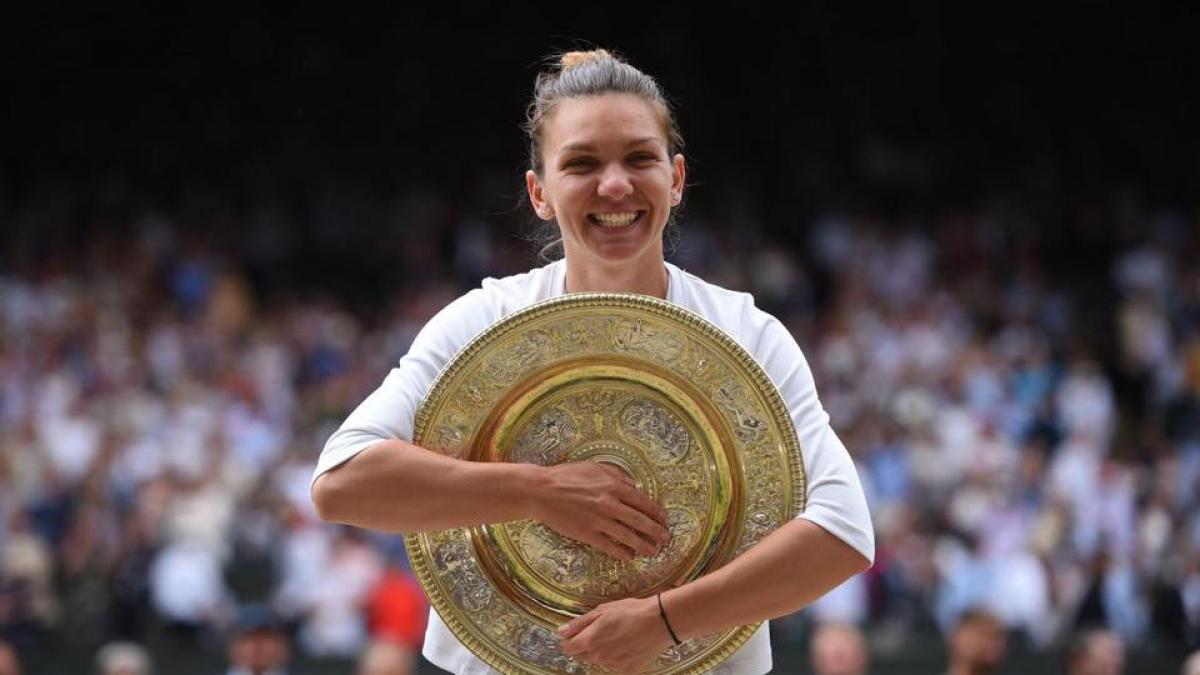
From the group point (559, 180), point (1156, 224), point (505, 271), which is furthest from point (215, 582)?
point (1156, 224)

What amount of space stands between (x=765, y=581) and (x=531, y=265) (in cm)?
560

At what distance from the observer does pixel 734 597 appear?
238 cm

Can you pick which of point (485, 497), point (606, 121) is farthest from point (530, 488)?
point (606, 121)

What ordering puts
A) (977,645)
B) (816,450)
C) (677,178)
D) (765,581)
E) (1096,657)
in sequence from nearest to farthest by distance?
(765,581) → (816,450) → (677,178) → (977,645) → (1096,657)

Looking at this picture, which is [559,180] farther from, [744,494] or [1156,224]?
[1156,224]

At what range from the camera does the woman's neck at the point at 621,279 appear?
8.83 ft

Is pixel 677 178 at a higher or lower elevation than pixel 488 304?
higher

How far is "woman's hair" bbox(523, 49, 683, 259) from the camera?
8.68 feet

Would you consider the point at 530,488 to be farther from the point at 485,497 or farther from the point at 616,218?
the point at 616,218

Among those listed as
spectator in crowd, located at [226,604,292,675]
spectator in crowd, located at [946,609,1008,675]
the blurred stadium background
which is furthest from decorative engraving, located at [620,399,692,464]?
the blurred stadium background

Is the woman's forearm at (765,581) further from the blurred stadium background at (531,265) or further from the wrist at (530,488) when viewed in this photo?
the blurred stadium background at (531,265)

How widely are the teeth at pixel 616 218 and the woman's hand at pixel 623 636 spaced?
1.80 ft

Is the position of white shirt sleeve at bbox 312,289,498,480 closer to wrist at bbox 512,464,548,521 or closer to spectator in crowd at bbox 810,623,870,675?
wrist at bbox 512,464,548,521

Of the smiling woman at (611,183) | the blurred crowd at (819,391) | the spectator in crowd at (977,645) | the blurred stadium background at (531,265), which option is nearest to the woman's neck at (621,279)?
the smiling woman at (611,183)
